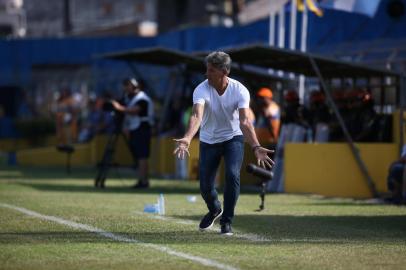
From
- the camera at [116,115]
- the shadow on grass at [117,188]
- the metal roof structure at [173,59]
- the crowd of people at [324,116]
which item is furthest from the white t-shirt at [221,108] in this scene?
the metal roof structure at [173,59]

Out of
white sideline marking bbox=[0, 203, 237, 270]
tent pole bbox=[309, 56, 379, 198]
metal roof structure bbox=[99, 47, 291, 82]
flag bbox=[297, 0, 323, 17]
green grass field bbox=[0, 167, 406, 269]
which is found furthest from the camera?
flag bbox=[297, 0, 323, 17]

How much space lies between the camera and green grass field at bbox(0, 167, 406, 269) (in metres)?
9.06

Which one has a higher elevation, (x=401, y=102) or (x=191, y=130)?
(x=191, y=130)

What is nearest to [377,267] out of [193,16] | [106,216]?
[106,216]

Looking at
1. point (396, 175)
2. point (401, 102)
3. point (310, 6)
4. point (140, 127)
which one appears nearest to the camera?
point (396, 175)

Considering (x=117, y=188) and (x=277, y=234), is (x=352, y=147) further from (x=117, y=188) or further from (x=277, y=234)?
(x=277, y=234)

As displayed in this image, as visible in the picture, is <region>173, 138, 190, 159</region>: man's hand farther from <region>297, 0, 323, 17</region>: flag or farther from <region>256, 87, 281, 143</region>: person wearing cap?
<region>297, 0, 323, 17</region>: flag

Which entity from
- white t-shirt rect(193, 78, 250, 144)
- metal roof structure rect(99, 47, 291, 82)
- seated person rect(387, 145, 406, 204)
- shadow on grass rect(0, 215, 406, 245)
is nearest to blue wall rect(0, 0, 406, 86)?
metal roof structure rect(99, 47, 291, 82)

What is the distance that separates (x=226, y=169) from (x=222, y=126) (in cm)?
45

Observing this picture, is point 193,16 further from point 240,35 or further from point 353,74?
point 353,74

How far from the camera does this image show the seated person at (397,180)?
16536mm

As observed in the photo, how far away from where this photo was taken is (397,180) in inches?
655

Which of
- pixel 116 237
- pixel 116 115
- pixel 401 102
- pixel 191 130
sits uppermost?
pixel 191 130

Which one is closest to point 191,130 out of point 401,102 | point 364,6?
point 401,102
